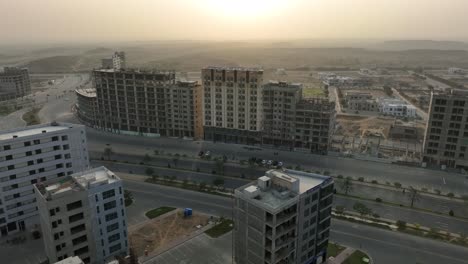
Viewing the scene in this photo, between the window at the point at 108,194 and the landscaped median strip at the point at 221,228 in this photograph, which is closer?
the window at the point at 108,194

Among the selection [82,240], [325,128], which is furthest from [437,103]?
[82,240]

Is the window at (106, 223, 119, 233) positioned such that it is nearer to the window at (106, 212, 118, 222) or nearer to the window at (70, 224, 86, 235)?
the window at (106, 212, 118, 222)

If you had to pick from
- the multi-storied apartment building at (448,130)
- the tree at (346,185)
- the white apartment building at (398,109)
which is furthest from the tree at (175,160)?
the white apartment building at (398,109)

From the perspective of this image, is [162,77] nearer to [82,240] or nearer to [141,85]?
[141,85]

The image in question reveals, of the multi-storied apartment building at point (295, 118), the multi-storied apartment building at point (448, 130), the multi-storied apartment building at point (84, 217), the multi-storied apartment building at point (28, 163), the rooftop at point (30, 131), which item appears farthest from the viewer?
the multi-storied apartment building at point (295, 118)

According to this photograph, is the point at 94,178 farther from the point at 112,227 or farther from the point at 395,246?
the point at 395,246

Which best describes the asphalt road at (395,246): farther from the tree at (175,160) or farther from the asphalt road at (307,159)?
the tree at (175,160)
